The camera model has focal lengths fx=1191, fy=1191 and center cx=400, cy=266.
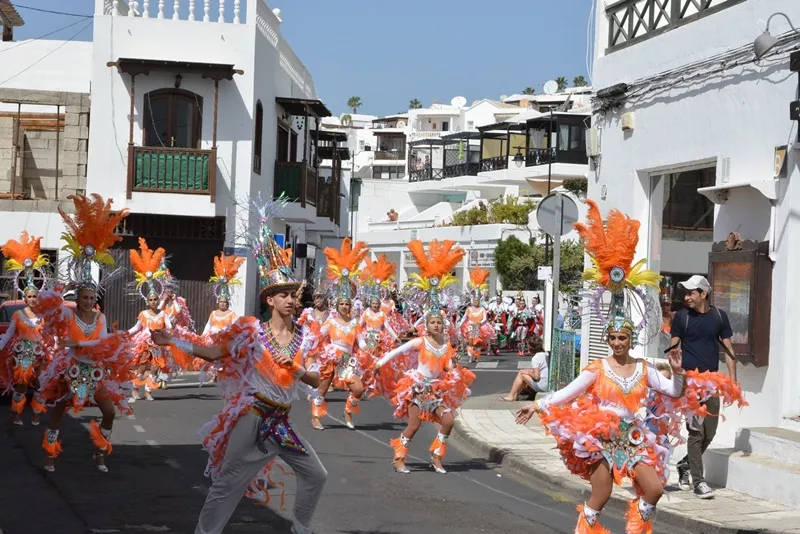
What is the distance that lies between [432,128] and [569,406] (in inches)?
3584

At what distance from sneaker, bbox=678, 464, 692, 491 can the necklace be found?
5.33 meters

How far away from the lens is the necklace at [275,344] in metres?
8.38

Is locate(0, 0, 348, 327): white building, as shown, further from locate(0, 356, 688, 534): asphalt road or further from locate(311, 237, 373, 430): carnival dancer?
locate(0, 356, 688, 534): asphalt road

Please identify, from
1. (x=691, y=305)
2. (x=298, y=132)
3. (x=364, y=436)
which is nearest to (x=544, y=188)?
(x=298, y=132)

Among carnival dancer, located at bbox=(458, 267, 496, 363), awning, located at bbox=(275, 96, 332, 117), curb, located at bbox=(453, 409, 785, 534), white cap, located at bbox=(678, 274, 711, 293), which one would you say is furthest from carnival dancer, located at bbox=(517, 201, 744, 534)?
awning, located at bbox=(275, 96, 332, 117)

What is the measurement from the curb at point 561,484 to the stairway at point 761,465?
3.50ft

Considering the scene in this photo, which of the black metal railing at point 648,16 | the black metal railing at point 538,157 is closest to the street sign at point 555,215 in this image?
the black metal railing at point 648,16

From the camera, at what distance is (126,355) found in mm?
12609

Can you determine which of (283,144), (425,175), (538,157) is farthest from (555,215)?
(425,175)

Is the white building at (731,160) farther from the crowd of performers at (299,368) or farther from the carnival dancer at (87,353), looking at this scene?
the carnival dancer at (87,353)

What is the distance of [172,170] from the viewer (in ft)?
102

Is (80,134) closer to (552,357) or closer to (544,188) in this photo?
(552,357)

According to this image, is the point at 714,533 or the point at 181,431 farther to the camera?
the point at 181,431

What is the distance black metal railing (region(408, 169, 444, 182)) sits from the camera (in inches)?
2943
